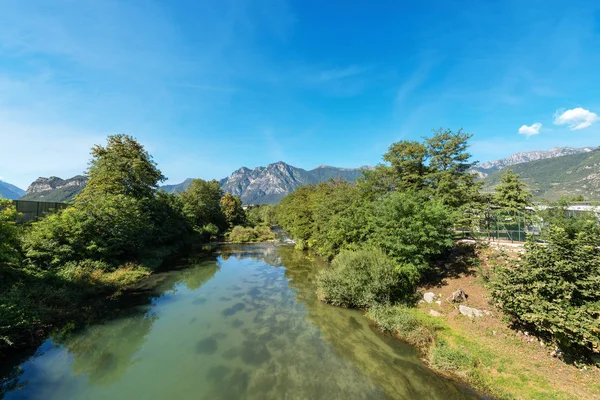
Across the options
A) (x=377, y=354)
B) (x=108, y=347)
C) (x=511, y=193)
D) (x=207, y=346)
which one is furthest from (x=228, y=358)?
(x=511, y=193)

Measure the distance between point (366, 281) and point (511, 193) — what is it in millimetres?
29103

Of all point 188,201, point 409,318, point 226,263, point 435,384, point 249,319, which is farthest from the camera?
point 188,201

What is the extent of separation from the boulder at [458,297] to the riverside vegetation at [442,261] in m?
2.61

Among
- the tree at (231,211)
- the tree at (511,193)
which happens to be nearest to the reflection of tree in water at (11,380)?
the tree at (511,193)

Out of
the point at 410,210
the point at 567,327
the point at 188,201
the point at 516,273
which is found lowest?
the point at 567,327

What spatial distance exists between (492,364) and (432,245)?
9412 millimetres

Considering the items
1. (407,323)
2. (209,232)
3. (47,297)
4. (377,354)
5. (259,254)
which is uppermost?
(47,297)

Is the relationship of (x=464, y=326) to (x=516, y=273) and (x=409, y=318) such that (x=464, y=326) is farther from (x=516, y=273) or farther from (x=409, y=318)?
(x=516, y=273)

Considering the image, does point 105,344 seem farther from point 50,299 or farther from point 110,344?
point 50,299

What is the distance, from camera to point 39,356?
46.4 ft

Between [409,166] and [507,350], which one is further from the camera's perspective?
[409,166]

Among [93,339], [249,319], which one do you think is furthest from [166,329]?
[249,319]

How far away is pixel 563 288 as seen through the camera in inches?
484

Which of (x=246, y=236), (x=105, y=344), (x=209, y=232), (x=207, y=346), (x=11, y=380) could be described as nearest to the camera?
(x=11, y=380)
